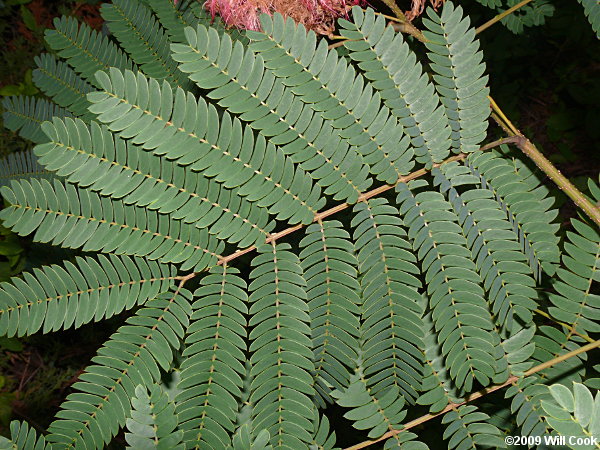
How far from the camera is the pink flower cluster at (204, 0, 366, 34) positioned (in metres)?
1.86

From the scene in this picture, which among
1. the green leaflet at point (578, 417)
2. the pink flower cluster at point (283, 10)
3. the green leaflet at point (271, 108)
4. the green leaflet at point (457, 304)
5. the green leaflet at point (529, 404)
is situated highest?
the pink flower cluster at point (283, 10)

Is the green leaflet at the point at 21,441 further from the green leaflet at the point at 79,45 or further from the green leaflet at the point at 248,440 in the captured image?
the green leaflet at the point at 79,45

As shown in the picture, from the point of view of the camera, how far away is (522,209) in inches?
66.2

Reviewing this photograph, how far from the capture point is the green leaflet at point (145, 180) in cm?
155

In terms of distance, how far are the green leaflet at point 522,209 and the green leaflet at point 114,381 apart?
1080 millimetres

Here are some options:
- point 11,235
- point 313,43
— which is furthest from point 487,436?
point 11,235

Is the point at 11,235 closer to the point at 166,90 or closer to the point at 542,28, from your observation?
the point at 166,90

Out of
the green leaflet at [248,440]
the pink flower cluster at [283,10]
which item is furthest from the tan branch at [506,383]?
the pink flower cluster at [283,10]

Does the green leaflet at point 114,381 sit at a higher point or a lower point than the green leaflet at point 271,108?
lower

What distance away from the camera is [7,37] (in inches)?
177

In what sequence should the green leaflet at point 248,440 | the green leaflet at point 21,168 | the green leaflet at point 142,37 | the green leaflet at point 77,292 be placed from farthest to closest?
the green leaflet at point 21,168, the green leaflet at point 142,37, the green leaflet at point 77,292, the green leaflet at point 248,440

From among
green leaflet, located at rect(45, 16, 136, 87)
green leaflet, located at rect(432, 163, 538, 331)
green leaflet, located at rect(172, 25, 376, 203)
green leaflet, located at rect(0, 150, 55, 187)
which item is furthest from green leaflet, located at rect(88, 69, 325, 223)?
green leaflet, located at rect(0, 150, 55, 187)

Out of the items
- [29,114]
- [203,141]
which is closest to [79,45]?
[29,114]

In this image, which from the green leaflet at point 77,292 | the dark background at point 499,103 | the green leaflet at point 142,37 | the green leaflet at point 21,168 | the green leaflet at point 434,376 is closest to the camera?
the green leaflet at point 77,292
